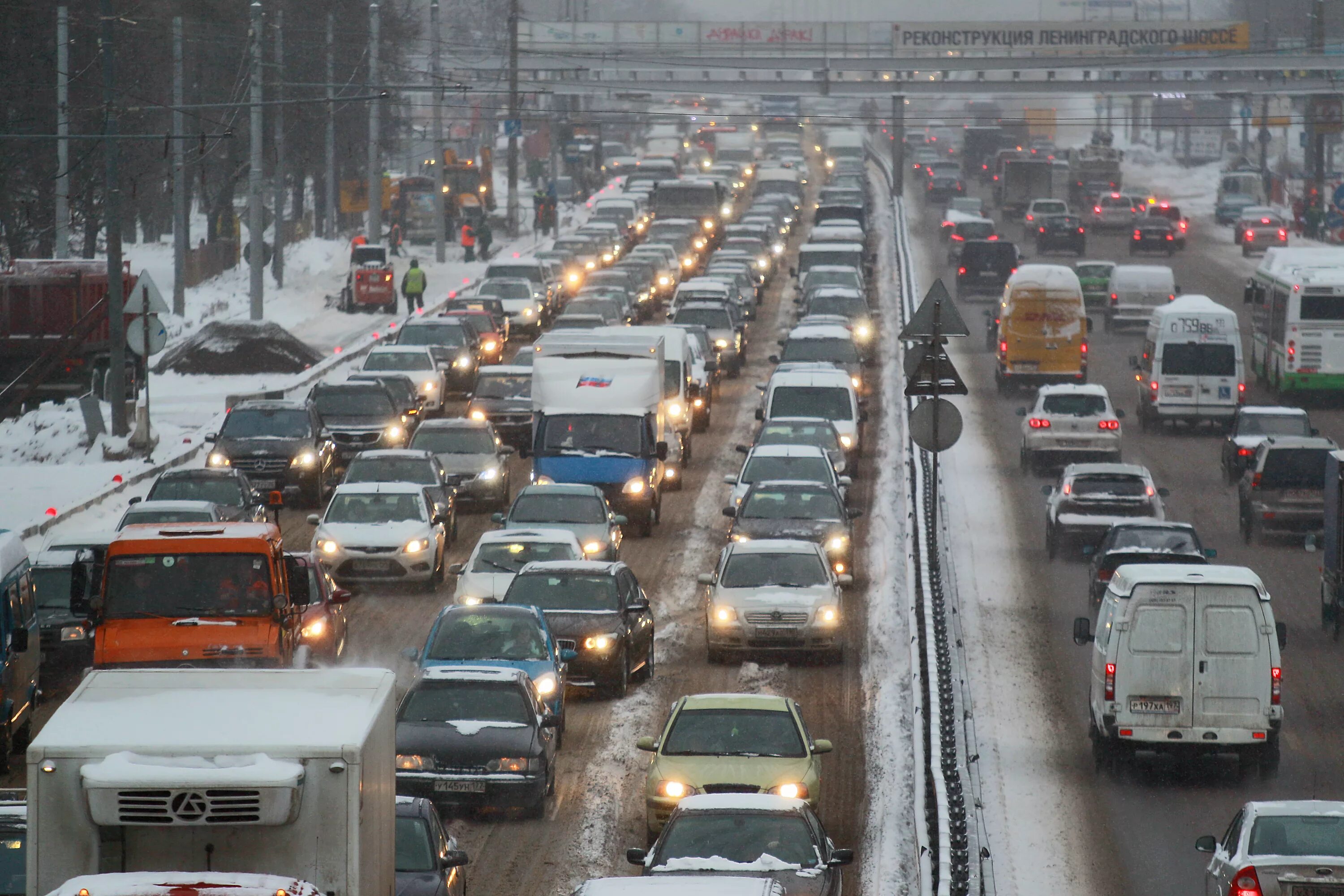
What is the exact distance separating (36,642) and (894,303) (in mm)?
42343

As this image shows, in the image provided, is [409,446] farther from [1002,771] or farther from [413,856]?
[413,856]

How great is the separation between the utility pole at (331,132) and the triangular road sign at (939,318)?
42.4 meters

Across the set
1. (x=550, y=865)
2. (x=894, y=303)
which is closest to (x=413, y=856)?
(x=550, y=865)

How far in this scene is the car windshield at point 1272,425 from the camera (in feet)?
116

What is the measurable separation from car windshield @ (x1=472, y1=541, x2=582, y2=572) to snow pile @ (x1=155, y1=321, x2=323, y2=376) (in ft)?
78.4

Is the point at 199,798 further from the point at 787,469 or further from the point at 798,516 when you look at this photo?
the point at 787,469

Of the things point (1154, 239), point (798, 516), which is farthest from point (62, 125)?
point (1154, 239)

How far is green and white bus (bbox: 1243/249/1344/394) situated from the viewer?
4266 cm

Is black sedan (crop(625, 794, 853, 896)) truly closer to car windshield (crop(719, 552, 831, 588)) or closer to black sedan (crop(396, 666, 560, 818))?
black sedan (crop(396, 666, 560, 818))

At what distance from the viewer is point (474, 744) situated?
56.9 feet

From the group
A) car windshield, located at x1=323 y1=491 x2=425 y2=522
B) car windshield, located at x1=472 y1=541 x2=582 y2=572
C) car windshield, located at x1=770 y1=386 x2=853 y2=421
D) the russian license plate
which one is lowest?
the russian license plate

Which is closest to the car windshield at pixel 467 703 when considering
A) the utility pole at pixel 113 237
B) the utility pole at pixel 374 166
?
the utility pole at pixel 113 237

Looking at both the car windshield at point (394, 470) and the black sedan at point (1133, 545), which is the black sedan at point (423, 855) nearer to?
the black sedan at point (1133, 545)

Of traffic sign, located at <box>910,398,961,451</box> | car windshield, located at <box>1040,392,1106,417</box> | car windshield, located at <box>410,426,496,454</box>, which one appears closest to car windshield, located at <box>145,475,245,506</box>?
car windshield, located at <box>410,426,496,454</box>
